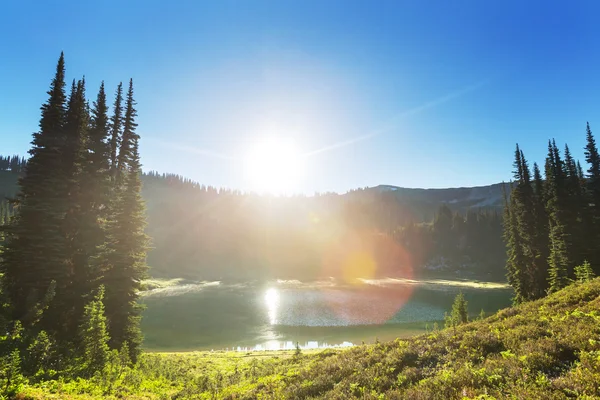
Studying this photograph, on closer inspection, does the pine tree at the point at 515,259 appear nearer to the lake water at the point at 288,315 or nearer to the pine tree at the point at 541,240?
the pine tree at the point at 541,240

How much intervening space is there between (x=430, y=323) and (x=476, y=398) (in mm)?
57400

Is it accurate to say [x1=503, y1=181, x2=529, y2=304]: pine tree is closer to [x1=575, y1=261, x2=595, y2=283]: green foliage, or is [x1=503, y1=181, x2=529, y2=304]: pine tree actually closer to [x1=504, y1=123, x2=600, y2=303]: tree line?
[x1=504, y1=123, x2=600, y2=303]: tree line

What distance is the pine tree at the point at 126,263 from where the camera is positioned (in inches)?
993

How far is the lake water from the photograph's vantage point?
4888 centimetres

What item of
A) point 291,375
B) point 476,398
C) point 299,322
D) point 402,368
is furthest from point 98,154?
point 299,322

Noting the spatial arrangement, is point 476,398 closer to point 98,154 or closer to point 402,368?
point 402,368

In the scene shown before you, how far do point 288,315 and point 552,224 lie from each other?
51.9 meters

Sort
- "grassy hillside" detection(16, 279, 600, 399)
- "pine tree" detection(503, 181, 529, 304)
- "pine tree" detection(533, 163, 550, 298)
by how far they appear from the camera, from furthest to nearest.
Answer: "pine tree" detection(503, 181, 529, 304)
"pine tree" detection(533, 163, 550, 298)
"grassy hillside" detection(16, 279, 600, 399)

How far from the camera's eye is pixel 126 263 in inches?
1055

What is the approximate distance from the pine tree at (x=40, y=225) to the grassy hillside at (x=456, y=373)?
835cm

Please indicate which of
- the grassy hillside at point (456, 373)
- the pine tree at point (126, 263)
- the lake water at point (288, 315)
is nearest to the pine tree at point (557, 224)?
the lake water at point (288, 315)

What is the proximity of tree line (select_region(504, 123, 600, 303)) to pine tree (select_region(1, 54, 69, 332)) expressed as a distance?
5281 centimetres

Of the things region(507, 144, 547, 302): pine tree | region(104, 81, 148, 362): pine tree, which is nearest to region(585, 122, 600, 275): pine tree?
region(507, 144, 547, 302): pine tree

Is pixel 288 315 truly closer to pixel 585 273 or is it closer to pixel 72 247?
pixel 72 247
